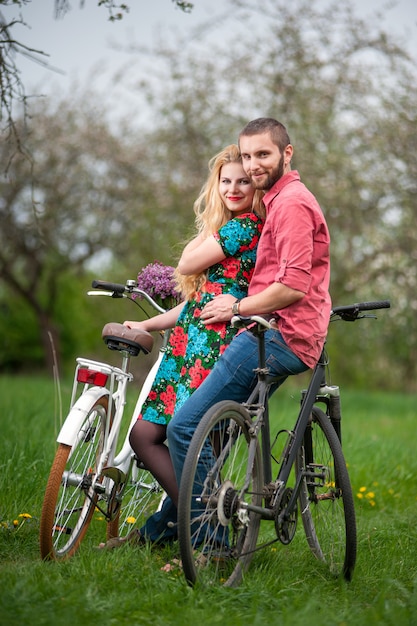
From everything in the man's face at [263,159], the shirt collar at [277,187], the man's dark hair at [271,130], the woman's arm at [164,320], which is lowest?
the woman's arm at [164,320]

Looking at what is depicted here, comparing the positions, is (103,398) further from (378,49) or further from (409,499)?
(378,49)

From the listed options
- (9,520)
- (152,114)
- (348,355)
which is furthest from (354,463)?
(348,355)

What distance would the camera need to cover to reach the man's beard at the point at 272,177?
3574 mm

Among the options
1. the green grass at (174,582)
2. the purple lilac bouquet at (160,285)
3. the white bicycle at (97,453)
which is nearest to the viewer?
the green grass at (174,582)

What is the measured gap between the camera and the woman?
370 centimetres

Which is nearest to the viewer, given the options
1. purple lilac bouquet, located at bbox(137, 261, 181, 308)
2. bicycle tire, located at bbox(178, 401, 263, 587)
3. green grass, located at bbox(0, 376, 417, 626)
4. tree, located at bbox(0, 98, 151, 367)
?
green grass, located at bbox(0, 376, 417, 626)

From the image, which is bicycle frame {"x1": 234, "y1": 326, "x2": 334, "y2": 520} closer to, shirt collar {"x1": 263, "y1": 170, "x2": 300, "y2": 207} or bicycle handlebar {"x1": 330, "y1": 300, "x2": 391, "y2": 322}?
bicycle handlebar {"x1": 330, "y1": 300, "x2": 391, "y2": 322}

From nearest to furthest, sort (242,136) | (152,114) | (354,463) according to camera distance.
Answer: (242,136) → (354,463) → (152,114)

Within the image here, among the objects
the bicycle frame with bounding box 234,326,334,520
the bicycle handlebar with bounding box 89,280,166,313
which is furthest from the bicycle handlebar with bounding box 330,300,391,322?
the bicycle handlebar with bounding box 89,280,166,313

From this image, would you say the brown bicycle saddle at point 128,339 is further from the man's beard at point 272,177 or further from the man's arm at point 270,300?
the man's beard at point 272,177

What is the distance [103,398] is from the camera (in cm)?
384

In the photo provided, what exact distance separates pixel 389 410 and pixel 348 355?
15.3 ft

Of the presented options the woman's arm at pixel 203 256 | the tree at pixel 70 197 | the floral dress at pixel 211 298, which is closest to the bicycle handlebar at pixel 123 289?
the floral dress at pixel 211 298

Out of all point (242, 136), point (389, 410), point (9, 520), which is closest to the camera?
point (242, 136)
